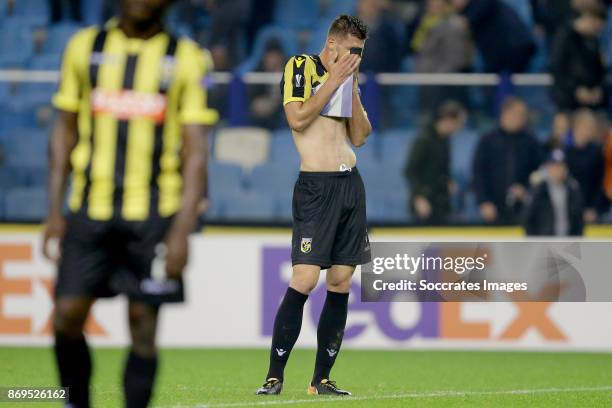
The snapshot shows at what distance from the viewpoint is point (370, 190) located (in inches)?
507

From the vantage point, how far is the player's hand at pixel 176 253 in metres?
4.95

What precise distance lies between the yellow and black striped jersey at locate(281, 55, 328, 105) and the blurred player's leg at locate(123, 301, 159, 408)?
2461 millimetres

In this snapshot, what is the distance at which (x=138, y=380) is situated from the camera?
16.7 ft

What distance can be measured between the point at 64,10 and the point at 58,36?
0.30 metres

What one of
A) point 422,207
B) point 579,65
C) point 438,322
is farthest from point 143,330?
point 579,65

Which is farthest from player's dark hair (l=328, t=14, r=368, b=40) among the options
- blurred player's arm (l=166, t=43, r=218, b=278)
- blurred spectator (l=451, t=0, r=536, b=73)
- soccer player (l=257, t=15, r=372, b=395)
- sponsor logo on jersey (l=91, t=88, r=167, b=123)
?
blurred spectator (l=451, t=0, r=536, b=73)

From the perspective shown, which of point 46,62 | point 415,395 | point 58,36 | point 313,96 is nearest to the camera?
point 313,96

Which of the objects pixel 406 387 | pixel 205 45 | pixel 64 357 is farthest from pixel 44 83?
pixel 64 357

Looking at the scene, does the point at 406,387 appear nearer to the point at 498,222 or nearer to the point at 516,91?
the point at 498,222

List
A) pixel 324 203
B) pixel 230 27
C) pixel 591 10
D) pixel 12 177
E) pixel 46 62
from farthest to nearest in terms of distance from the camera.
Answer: pixel 46 62, pixel 230 27, pixel 591 10, pixel 12 177, pixel 324 203

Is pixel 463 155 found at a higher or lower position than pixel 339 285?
higher

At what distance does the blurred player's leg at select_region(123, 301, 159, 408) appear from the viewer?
5070mm

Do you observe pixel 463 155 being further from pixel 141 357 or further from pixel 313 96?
pixel 141 357

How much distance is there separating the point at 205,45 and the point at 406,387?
6.57 metres
